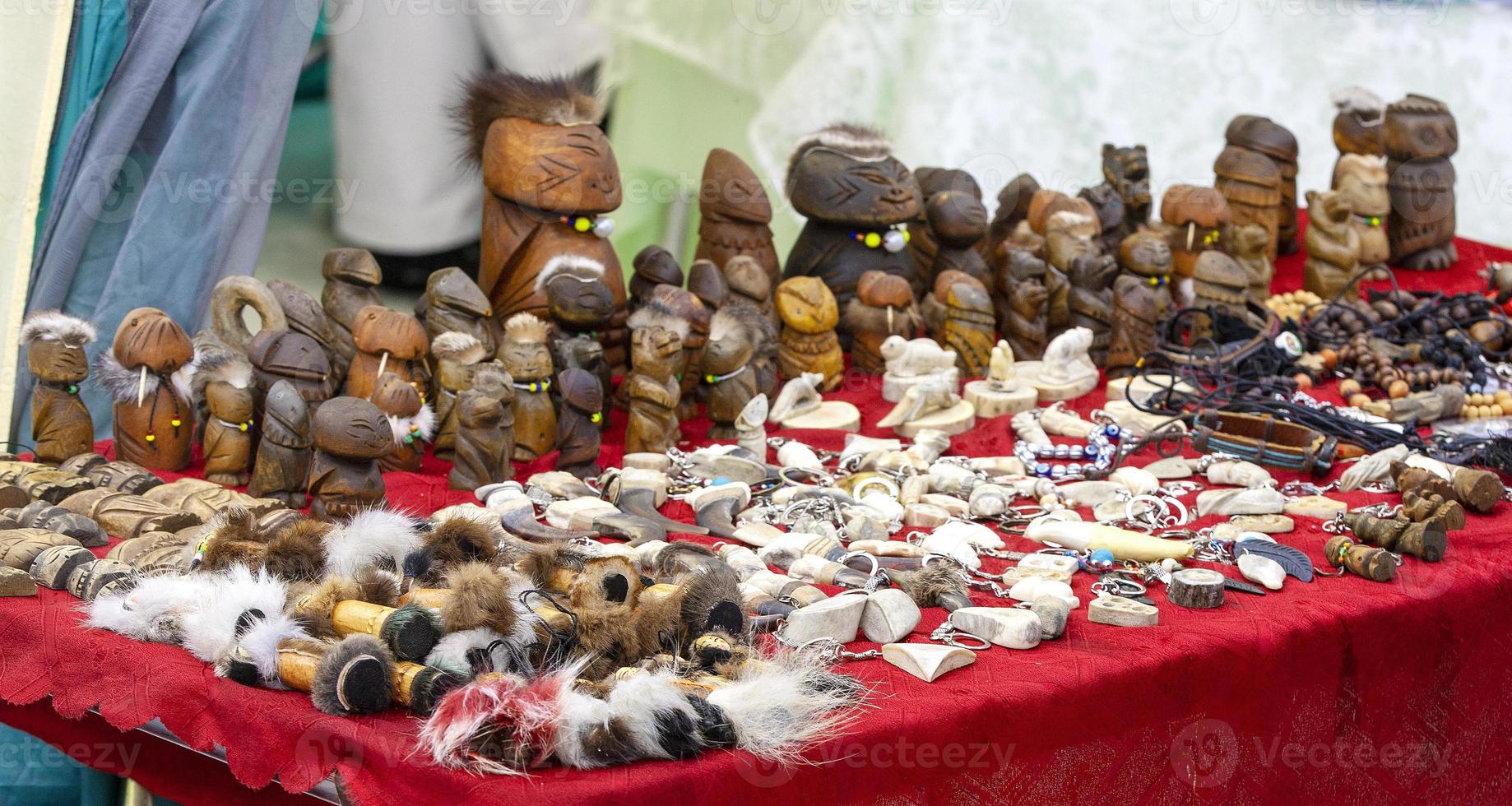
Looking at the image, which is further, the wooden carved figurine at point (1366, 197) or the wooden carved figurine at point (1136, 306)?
the wooden carved figurine at point (1366, 197)

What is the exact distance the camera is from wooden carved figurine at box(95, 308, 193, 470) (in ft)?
9.78

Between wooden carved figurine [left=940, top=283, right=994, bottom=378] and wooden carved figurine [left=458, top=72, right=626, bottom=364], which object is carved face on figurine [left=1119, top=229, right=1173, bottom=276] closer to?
wooden carved figurine [left=940, top=283, right=994, bottom=378]

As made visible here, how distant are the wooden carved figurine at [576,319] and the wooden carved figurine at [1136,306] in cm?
146

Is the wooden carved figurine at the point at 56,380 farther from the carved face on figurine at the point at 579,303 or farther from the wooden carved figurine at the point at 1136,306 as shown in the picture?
the wooden carved figurine at the point at 1136,306

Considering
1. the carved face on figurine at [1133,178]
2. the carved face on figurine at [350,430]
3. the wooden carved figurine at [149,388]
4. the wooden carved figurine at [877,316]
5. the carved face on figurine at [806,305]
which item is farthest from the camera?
the carved face on figurine at [1133,178]

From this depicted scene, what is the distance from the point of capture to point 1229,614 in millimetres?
2553

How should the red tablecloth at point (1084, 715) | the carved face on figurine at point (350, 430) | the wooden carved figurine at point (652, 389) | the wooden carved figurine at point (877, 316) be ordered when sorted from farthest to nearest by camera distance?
1. the wooden carved figurine at point (877, 316)
2. the wooden carved figurine at point (652, 389)
3. the carved face on figurine at point (350, 430)
4. the red tablecloth at point (1084, 715)

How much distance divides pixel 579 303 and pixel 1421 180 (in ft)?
10.4

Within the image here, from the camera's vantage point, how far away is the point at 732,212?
3.99 metres

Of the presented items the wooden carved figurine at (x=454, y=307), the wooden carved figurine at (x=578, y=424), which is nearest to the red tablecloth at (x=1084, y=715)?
the wooden carved figurine at (x=578, y=424)

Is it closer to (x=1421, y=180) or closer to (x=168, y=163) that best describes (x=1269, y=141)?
(x=1421, y=180)

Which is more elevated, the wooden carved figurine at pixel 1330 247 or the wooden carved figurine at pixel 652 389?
the wooden carved figurine at pixel 1330 247

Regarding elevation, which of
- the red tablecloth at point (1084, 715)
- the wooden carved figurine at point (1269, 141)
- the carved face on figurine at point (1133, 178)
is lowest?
the red tablecloth at point (1084, 715)

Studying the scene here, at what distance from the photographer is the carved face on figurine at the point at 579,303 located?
10.9 feet
